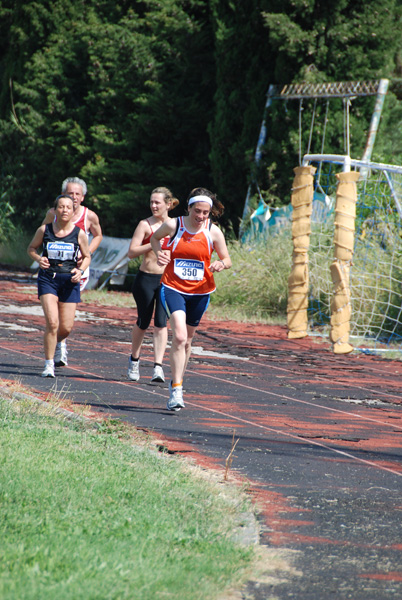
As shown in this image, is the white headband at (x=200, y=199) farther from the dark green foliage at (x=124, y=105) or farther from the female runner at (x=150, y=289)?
the dark green foliage at (x=124, y=105)

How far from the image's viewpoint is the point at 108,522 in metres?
4.12

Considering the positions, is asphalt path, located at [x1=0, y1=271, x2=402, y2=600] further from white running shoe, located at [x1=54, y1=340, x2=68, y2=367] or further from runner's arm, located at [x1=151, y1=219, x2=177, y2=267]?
runner's arm, located at [x1=151, y1=219, x2=177, y2=267]

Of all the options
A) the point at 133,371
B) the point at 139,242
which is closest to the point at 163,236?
the point at 139,242

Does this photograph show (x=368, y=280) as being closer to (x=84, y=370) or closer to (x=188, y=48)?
(x=84, y=370)

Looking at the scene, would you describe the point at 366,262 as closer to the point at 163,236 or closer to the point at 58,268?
the point at 58,268

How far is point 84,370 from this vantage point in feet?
30.2

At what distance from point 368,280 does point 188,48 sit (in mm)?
10686

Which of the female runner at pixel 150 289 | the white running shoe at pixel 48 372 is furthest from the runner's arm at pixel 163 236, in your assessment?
the white running shoe at pixel 48 372

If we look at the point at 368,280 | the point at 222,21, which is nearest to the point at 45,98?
the point at 222,21

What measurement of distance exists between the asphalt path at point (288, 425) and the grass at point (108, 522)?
261 mm

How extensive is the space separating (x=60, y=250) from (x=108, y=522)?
470 cm

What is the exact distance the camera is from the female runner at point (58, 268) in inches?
330

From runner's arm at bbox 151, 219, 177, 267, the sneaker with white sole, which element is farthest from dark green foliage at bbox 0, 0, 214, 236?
the sneaker with white sole

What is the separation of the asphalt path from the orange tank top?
105 centimetres
